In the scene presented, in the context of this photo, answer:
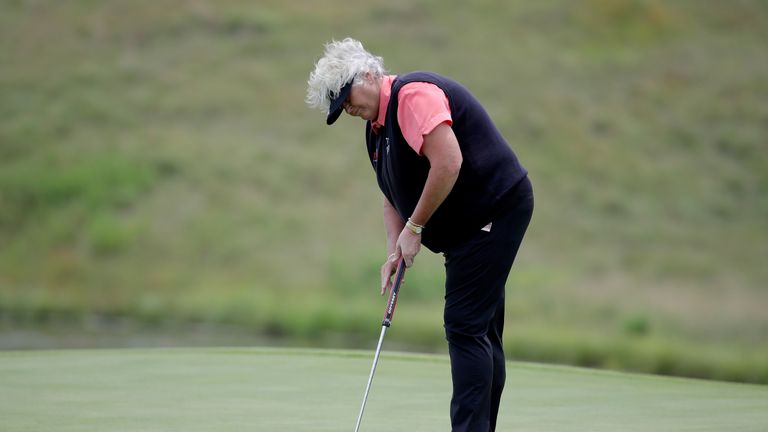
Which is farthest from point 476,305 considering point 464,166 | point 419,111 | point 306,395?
point 306,395

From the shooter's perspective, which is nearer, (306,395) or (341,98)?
(341,98)

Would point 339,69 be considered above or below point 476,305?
above

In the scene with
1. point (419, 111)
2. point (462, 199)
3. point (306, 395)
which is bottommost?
point (306, 395)

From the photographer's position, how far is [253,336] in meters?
14.4

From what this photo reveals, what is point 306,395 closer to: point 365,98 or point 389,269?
point 389,269

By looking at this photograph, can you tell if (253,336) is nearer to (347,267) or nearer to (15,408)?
(347,267)

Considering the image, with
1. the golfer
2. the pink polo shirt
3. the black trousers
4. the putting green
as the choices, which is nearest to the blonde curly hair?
the golfer

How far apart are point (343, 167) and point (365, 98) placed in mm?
17269

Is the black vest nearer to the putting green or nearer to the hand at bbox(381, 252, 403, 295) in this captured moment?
the hand at bbox(381, 252, 403, 295)

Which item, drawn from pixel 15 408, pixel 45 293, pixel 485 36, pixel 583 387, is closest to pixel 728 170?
pixel 485 36

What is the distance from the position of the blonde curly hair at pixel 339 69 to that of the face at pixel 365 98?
2cm

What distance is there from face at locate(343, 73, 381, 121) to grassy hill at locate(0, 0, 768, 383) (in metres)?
9.53

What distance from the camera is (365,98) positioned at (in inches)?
126

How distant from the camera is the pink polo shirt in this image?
303 cm
